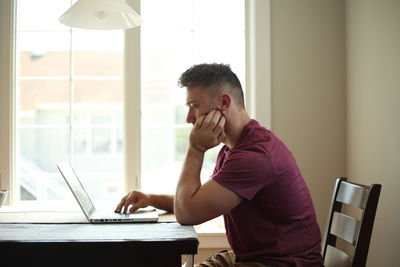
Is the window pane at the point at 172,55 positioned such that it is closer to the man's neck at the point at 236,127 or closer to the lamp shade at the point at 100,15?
the lamp shade at the point at 100,15

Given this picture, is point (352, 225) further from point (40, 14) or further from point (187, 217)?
point (40, 14)

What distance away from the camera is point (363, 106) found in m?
2.64

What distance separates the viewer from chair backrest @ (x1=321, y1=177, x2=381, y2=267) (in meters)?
1.57

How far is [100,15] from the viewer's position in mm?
1991

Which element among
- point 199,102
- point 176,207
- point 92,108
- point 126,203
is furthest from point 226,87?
point 92,108

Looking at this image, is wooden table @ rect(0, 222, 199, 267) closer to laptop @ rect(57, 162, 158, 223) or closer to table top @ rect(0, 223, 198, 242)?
table top @ rect(0, 223, 198, 242)

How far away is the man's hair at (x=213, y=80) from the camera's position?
5.68 feet

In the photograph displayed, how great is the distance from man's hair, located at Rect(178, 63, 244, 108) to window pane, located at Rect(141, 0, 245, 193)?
4.55ft

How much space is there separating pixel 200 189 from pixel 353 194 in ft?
2.04

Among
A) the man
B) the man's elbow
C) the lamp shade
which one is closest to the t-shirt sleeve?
the man

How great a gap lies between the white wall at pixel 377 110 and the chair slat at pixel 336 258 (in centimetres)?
48

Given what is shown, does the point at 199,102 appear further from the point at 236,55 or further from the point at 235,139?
the point at 236,55

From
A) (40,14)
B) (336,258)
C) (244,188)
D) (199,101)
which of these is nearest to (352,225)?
(336,258)

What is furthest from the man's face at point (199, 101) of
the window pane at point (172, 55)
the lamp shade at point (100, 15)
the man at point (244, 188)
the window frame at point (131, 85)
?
the window pane at point (172, 55)
